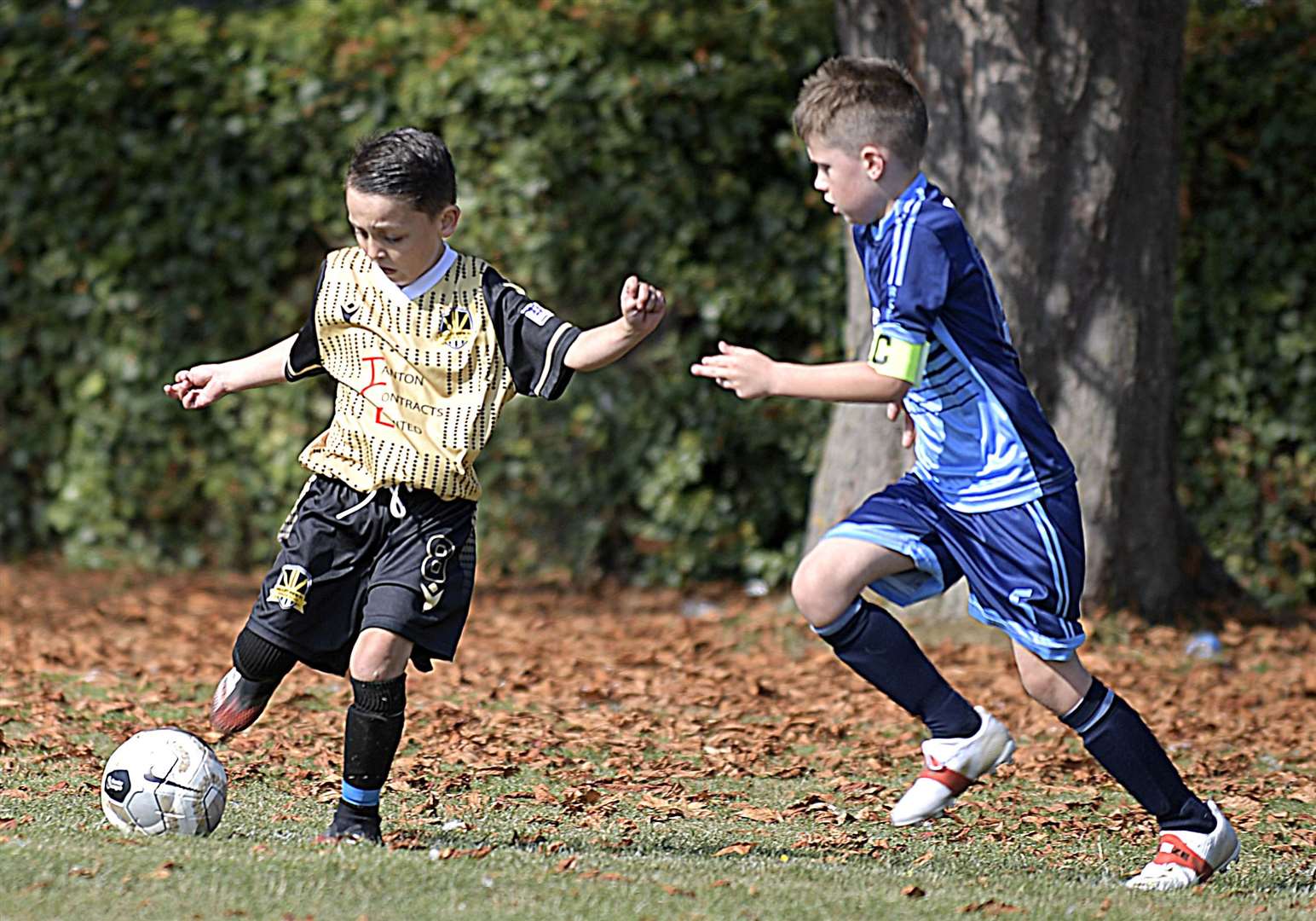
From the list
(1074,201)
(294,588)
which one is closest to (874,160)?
(294,588)

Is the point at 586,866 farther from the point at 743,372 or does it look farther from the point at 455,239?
the point at 455,239

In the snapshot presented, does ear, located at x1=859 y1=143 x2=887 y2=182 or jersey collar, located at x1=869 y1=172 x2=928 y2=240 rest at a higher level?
ear, located at x1=859 y1=143 x2=887 y2=182

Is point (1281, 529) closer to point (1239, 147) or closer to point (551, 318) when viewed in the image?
point (1239, 147)

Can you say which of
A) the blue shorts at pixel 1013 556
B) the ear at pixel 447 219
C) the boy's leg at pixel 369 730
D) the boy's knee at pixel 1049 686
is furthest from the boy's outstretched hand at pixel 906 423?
the boy's leg at pixel 369 730

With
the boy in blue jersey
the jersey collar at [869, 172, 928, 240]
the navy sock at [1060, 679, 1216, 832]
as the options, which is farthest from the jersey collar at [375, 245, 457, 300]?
the navy sock at [1060, 679, 1216, 832]

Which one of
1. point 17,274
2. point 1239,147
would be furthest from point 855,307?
point 17,274

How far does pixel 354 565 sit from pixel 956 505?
1.50 meters

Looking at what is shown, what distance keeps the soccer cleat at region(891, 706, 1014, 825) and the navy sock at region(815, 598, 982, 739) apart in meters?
0.06

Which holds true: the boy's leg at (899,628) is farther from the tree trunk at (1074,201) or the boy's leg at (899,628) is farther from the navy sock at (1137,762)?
the tree trunk at (1074,201)

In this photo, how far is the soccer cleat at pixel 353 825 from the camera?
4238mm

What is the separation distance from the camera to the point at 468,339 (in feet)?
14.5

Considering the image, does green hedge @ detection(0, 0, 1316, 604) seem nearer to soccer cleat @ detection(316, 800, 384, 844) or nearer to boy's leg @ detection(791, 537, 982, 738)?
boy's leg @ detection(791, 537, 982, 738)

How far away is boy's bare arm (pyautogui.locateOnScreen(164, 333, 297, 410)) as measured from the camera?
4.71 metres

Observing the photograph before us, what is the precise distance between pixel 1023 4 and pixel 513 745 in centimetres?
380
